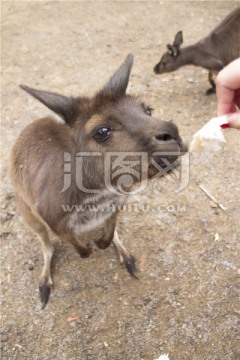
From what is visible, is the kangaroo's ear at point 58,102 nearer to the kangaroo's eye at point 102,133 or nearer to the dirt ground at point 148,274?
the kangaroo's eye at point 102,133

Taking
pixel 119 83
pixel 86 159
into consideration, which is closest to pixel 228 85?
pixel 119 83

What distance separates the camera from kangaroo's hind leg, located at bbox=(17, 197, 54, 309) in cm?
306

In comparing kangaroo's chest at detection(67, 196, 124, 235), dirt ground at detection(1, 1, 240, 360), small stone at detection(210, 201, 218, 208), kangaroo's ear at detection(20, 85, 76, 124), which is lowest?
dirt ground at detection(1, 1, 240, 360)

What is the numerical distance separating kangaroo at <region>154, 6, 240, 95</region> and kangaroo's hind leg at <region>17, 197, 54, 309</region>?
280cm

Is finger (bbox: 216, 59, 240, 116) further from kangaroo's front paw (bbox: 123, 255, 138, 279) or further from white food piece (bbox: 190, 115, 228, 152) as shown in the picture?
kangaroo's front paw (bbox: 123, 255, 138, 279)

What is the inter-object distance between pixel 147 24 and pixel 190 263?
4.22 metres

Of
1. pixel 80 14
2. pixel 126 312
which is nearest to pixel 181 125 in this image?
pixel 126 312

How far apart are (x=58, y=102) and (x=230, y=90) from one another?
0.94 metres

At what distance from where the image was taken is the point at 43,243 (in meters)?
3.19

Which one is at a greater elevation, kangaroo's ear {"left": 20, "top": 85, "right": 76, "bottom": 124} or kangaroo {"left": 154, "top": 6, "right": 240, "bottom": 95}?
kangaroo's ear {"left": 20, "top": 85, "right": 76, "bottom": 124}

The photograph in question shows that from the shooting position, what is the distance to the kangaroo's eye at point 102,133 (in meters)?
2.38

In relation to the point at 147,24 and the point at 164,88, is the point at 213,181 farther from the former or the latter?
the point at 147,24

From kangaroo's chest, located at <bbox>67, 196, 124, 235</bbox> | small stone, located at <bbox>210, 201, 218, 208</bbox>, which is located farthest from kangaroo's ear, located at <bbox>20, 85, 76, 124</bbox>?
small stone, located at <bbox>210, 201, 218, 208</bbox>

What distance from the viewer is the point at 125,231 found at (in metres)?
3.48
